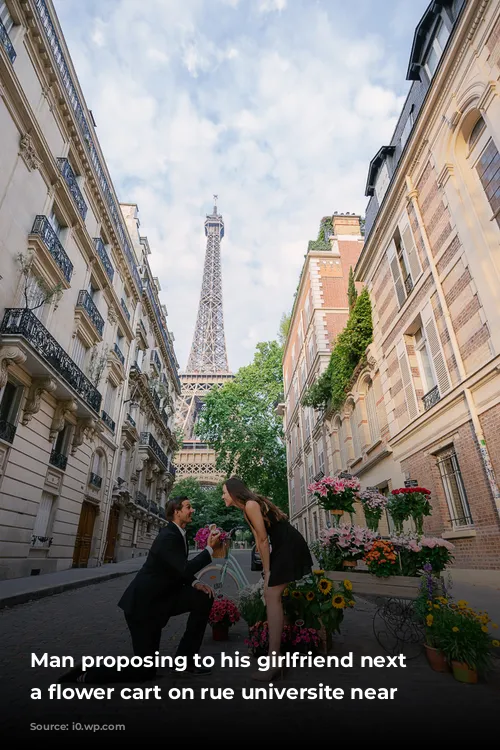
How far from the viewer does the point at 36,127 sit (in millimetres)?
11688

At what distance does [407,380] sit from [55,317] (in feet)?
38.8

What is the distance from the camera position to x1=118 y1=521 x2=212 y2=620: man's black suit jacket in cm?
319

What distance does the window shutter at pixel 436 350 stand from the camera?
10344 mm

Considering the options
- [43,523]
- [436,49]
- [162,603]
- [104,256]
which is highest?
[436,49]

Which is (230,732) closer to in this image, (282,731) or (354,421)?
(282,731)

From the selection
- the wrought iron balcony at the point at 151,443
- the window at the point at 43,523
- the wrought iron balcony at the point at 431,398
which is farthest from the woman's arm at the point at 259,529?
the wrought iron balcony at the point at 151,443

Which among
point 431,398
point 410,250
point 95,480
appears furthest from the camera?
point 95,480

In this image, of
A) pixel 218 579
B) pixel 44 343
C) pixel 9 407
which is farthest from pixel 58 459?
pixel 218 579

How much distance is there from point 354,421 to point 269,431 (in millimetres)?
16083

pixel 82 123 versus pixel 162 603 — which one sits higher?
pixel 82 123

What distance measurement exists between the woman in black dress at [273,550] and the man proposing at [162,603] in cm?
55

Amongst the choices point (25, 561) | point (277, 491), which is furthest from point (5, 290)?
point (277, 491)

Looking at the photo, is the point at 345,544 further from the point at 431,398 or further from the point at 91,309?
the point at 91,309

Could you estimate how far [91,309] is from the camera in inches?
634
